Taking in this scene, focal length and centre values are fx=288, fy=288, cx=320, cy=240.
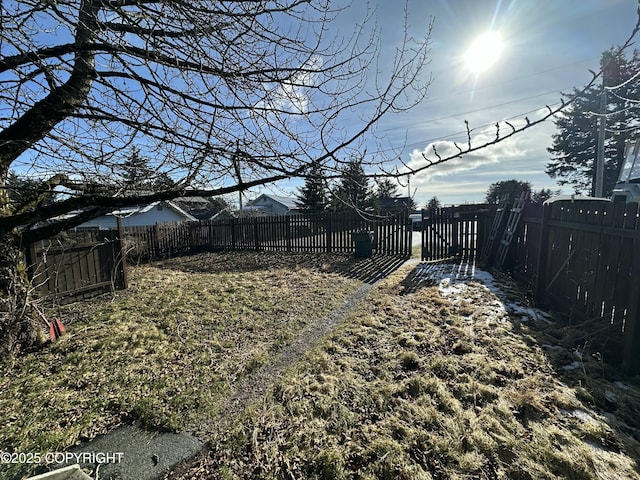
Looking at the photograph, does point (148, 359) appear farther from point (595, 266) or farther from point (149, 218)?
point (149, 218)

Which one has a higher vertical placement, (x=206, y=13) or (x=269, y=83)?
(x=206, y=13)

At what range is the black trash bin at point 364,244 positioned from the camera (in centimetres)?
943

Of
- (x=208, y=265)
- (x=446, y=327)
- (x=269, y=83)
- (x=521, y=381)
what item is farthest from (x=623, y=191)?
(x=208, y=265)

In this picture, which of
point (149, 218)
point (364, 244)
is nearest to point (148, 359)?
point (364, 244)

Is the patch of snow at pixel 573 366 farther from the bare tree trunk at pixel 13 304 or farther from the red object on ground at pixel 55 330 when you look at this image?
the red object on ground at pixel 55 330

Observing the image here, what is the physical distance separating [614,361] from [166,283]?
24.3 ft

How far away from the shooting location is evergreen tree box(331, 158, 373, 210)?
176 centimetres

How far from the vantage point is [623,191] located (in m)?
5.71

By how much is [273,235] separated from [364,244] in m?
4.13

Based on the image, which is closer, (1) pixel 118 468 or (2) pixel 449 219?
(1) pixel 118 468

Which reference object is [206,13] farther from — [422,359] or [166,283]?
[166,283]

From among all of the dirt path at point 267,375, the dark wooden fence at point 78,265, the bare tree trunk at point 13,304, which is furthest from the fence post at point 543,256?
the dark wooden fence at point 78,265

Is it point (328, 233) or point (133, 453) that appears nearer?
point (133, 453)

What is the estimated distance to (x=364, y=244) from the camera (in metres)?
9.46
